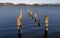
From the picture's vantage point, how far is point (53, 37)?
2542 centimetres

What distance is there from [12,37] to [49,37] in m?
6.23

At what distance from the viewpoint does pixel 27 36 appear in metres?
26.1

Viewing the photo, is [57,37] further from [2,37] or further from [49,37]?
[2,37]

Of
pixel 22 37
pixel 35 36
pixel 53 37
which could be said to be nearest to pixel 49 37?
pixel 53 37

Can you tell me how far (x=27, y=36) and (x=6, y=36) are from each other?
3.66m

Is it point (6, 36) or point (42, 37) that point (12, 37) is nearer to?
point (6, 36)

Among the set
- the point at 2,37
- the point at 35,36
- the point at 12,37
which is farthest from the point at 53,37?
the point at 2,37

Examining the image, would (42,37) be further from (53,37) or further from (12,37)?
(12,37)

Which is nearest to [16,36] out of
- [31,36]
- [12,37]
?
[12,37]

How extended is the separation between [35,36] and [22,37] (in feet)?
7.76

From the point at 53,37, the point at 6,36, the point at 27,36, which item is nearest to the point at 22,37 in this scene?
the point at 27,36

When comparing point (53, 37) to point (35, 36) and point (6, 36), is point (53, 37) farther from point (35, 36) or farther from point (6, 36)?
point (6, 36)

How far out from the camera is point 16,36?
26328 mm

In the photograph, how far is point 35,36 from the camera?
86.1 feet
